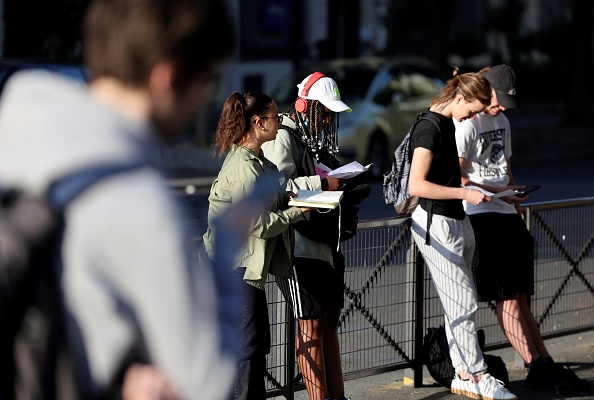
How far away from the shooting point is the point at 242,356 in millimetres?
4898

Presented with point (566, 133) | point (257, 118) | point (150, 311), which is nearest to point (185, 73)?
point (150, 311)

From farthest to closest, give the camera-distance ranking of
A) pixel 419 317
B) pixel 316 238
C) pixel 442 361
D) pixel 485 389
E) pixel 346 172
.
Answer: pixel 419 317 → pixel 442 361 → pixel 485 389 → pixel 316 238 → pixel 346 172

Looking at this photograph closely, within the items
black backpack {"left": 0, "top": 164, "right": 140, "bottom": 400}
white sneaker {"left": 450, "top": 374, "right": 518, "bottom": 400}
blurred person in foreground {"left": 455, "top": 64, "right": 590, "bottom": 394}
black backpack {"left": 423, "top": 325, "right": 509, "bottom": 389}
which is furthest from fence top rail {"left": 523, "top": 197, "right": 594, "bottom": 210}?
black backpack {"left": 0, "top": 164, "right": 140, "bottom": 400}

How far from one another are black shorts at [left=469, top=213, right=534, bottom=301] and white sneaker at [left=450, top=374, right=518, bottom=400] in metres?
0.59

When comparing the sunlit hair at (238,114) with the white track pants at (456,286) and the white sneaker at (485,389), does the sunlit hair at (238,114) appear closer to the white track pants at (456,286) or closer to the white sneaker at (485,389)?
the white track pants at (456,286)

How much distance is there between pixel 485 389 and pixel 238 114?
221cm

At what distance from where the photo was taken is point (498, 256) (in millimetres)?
6430

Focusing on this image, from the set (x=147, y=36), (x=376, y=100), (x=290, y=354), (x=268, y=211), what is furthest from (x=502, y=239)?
(x=376, y=100)

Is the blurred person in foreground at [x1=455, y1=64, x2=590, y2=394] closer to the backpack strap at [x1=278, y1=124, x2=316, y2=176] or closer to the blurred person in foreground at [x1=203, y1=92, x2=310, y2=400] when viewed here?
the backpack strap at [x1=278, y1=124, x2=316, y2=176]

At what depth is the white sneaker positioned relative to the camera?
19.5 ft

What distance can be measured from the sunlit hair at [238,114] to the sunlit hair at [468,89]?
1.39m

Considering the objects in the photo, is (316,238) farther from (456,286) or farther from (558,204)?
(558,204)

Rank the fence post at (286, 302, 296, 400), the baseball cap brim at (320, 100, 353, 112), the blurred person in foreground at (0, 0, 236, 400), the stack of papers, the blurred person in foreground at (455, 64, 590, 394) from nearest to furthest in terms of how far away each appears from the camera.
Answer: the blurred person in foreground at (0, 0, 236, 400) < the stack of papers < the baseball cap brim at (320, 100, 353, 112) < the fence post at (286, 302, 296, 400) < the blurred person in foreground at (455, 64, 590, 394)

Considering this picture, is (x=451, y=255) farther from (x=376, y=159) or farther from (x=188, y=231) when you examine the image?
(x=376, y=159)
